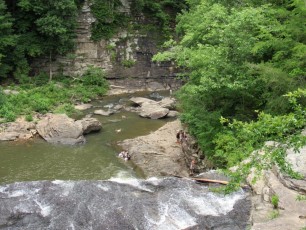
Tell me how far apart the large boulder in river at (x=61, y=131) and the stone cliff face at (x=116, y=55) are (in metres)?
11.0

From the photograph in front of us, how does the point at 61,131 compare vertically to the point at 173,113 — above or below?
below

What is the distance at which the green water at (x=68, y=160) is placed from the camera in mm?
17672

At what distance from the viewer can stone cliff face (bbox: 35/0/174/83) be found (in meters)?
34.6

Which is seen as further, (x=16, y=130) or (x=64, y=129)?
(x=16, y=130)

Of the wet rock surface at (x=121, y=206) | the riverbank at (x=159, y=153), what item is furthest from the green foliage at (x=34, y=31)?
the wet rock surface at (x=121, y=206)

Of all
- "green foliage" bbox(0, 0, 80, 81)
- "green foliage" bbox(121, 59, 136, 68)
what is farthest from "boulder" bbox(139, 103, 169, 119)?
"green foliage" bbox(0, 0, 80, 81)

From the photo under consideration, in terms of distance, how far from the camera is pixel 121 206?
11.4 metres

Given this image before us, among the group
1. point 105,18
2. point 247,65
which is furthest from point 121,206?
point 105,18

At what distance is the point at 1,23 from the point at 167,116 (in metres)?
14.1

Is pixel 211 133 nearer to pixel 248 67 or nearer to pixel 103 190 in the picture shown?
pixel 248 67

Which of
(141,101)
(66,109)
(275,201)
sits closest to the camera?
(275,201)

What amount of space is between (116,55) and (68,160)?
Result: 19047mm

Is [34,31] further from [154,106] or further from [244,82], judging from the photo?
[244,82]

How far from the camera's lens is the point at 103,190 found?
12266 mm
